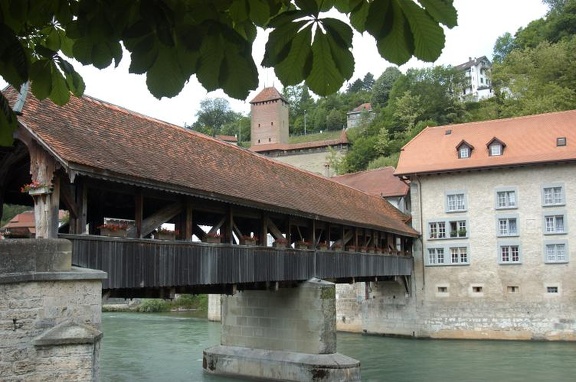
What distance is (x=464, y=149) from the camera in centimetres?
2470

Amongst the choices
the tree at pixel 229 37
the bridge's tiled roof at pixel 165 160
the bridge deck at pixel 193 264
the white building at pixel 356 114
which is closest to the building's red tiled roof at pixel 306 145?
the white building at pixel 356 114

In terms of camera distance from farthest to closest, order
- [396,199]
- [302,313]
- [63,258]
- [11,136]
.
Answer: [396,199]
[302,313]
[63,258]
[11,136]

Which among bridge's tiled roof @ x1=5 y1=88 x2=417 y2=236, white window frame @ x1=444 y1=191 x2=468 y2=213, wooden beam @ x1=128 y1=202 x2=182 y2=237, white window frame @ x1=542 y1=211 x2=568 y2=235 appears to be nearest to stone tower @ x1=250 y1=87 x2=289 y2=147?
white window frame @ x1=444 y1=191 x2=468 y2=213

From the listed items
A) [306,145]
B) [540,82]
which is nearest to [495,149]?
[540,82]

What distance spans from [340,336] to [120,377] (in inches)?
467

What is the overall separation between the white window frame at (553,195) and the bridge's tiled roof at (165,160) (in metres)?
7.65

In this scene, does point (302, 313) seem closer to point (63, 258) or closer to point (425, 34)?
point (63, 258)

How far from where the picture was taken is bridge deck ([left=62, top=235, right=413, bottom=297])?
873 cm

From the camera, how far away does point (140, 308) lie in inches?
1431

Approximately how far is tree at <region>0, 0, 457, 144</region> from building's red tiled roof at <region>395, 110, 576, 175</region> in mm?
22610

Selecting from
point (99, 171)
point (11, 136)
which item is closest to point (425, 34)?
point (11, 136)

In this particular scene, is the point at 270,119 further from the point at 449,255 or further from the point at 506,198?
the point at 506,198

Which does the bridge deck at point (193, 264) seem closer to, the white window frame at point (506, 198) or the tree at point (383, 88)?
Answer: the white window frame at point (506, 198)

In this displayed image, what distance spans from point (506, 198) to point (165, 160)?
16.3 m
